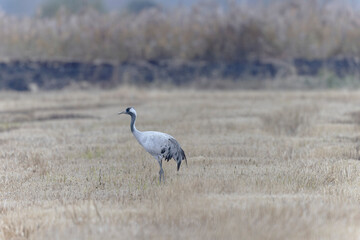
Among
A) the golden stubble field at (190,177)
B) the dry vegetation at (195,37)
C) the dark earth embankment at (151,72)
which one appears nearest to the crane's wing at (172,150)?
the golden stubble field at (190,177)

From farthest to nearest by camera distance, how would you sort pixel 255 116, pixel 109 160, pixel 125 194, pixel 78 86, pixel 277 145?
pixel 78 86 < pixel 255 116 < pixel 277 145 < pixel 109 160 < pixel 125 194

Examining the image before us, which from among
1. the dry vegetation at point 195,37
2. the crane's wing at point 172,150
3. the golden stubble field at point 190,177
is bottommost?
the golden stubble field at point 190,177

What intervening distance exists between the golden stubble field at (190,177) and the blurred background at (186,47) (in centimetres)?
1397

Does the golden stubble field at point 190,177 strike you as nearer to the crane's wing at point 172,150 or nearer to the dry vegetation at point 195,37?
the crane's wing at point 172,150

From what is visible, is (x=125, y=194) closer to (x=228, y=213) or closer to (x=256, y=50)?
(x=228, y=213)

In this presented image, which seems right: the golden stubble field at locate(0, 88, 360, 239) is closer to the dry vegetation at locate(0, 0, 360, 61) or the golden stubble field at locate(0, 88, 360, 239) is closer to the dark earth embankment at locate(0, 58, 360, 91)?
the dark earth embankment at locate(0, 58, 360, 91)

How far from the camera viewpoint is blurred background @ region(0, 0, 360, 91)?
110 feet

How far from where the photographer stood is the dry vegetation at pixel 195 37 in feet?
114

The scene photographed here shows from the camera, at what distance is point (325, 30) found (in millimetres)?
34531

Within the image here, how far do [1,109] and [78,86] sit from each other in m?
10.0

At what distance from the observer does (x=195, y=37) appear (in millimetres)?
35094

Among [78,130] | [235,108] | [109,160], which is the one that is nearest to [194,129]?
[78,130]

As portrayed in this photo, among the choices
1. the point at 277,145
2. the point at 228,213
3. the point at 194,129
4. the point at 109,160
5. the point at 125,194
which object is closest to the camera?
the point at 228,213

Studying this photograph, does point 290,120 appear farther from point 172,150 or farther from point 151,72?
point 151,72
